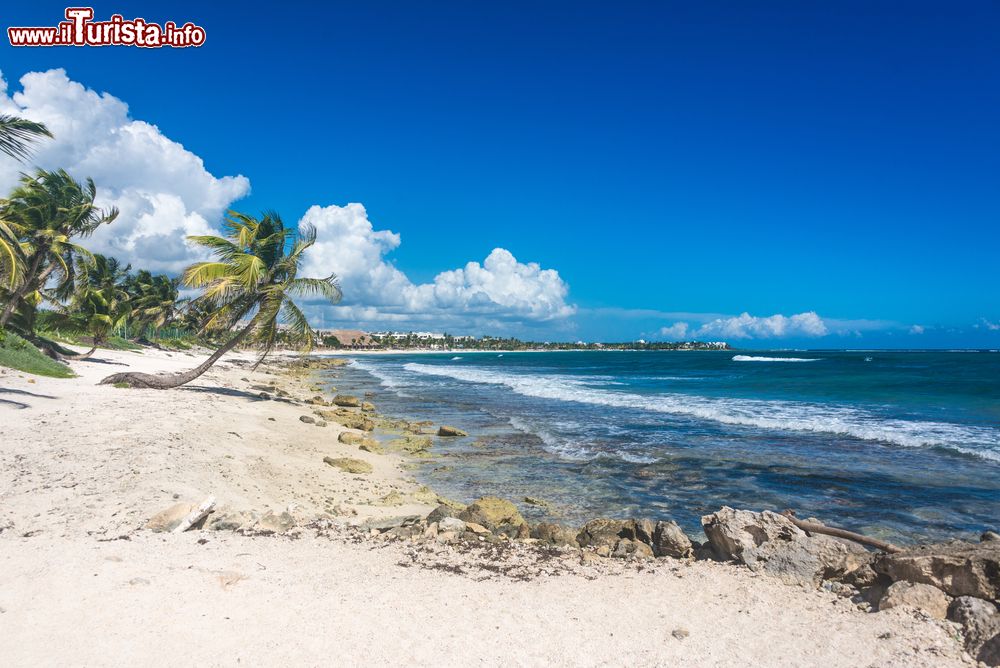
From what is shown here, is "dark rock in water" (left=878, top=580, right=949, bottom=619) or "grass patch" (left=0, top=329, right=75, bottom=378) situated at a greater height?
"grass patch" (left=0, top=329, right=75, bottom=378)

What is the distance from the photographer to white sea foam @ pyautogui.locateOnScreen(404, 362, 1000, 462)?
16.2 meters

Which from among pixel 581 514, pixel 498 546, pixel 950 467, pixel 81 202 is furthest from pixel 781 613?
pixel 81 202

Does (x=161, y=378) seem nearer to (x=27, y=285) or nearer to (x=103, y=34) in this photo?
(x=27, y=285)

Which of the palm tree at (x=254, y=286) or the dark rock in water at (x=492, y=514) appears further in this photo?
the palm tree at (x=254, y=286)

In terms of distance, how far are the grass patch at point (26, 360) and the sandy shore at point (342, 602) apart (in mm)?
12908

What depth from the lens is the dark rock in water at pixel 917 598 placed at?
15.5ft

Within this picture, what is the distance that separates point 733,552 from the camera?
6316mm

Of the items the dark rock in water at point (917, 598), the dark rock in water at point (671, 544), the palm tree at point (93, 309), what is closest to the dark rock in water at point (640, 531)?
the dark rock in water at point (671, 544)

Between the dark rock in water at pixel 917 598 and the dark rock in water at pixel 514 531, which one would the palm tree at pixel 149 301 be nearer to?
the dark rock in water at pixel 514 531

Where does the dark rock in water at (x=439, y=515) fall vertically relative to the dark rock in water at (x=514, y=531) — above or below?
above

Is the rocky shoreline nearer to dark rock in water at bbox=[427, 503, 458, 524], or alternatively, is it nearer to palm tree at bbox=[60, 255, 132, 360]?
dark rock in water at bbox=[427, 503, 458, 524]

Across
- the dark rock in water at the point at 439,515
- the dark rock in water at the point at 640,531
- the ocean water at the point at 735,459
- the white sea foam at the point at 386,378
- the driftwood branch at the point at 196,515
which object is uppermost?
the driftwood branch at the point at 196,515

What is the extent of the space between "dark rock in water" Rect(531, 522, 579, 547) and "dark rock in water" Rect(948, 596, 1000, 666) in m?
3.79

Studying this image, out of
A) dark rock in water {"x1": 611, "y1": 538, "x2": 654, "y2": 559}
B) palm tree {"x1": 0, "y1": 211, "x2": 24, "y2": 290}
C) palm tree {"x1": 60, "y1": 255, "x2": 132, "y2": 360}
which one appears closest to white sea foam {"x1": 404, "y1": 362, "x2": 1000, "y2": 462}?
dark rock in water {"x1": 611, "y1": 538, "x2": 654, "y2": 559}
